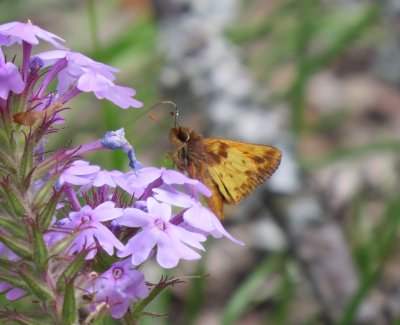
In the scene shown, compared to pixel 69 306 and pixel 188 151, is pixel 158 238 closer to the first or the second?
pixel 69 306

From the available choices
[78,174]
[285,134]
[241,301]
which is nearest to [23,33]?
[78,174]

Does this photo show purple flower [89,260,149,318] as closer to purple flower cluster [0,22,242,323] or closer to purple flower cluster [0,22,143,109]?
purple flower cluster [0,22,242,323]

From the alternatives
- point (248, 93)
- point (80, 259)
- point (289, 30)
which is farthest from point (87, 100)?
point (80, 259)

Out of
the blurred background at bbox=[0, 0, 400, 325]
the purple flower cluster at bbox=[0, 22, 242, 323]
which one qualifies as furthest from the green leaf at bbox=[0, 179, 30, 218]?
the blurred background at bbox=[0, 0, 400, 325]

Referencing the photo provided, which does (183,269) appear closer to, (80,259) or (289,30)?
(289,30)

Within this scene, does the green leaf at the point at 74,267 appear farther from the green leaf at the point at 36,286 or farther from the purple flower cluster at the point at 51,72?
the purple flower cluster at the point at 51,72

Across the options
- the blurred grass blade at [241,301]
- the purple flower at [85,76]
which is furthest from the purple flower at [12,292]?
the blurred grass blade at [241,301]
